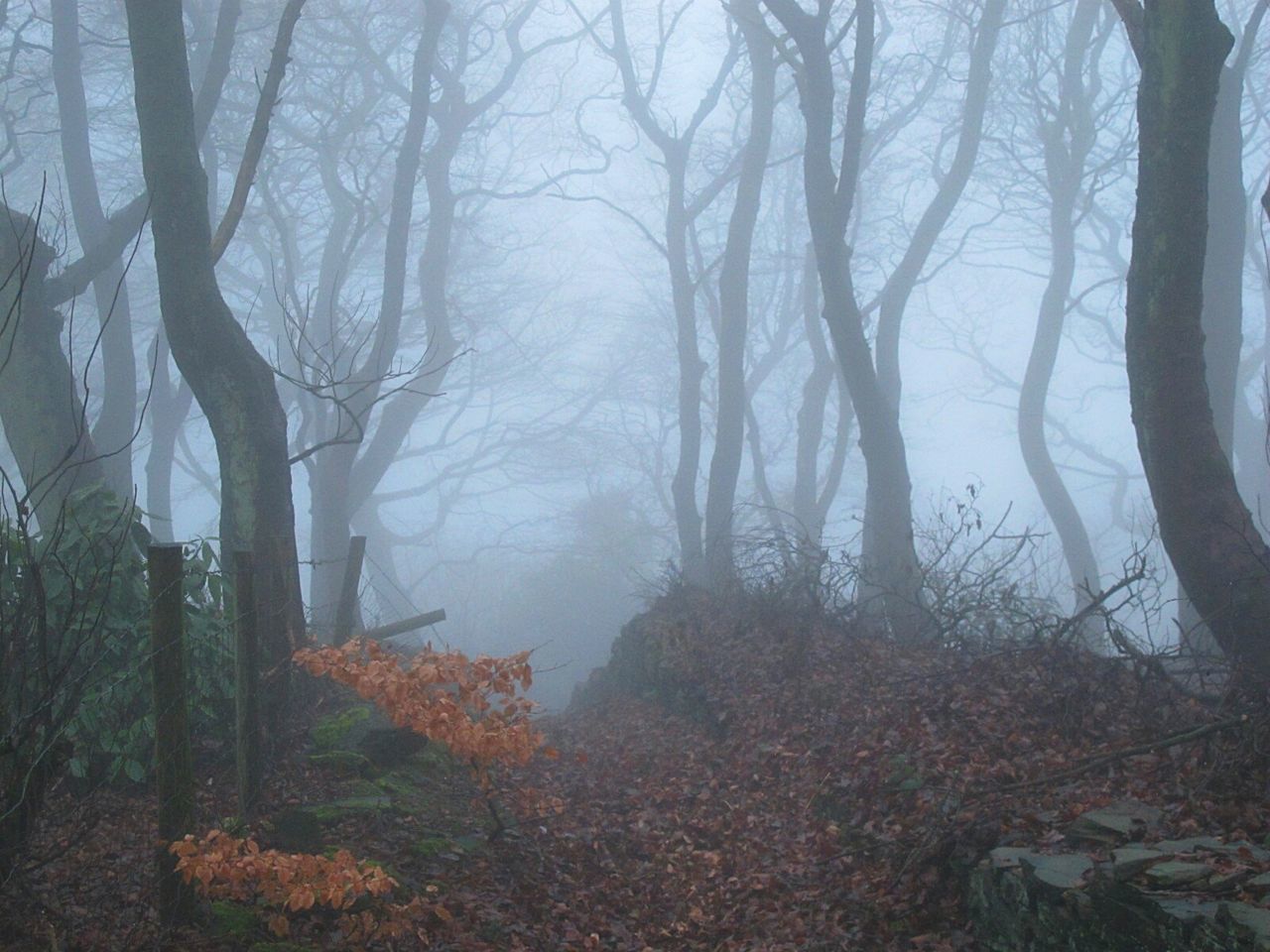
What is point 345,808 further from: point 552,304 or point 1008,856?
point 552,304

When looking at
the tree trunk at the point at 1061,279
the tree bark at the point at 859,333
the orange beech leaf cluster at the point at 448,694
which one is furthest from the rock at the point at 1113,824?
the tree trunk at the point at 1061,279

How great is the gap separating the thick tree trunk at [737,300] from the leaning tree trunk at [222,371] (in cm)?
834

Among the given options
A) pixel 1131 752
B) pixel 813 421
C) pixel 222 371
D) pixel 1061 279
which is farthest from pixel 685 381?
pixel 1131 752

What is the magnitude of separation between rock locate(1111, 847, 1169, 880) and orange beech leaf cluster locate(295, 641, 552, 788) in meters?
3.27

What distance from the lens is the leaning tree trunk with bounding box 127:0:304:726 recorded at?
26.8 ft

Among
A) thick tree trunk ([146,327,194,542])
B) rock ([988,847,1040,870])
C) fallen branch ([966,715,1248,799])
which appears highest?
thick tree trunk ([146,327,194,542])

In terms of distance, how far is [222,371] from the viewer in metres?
8.29

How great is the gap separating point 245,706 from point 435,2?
15.4 m

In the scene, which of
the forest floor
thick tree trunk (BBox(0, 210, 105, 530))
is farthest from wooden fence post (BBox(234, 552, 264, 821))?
thick tree trunk (BBox(0, 210, 105, 530))

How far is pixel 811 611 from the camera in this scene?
1126 centimetres

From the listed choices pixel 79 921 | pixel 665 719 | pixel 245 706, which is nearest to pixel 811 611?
pixel 665 719

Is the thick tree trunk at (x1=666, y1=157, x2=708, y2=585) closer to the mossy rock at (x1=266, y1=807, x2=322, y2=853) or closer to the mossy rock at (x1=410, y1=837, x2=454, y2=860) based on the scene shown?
the mossy rock at (x1=410, y1=837, x2=454, y2=860)

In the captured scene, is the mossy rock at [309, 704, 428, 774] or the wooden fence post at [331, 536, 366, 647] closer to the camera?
the mossy rock at [309, 704, 428, 774]

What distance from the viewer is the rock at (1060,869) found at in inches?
173
